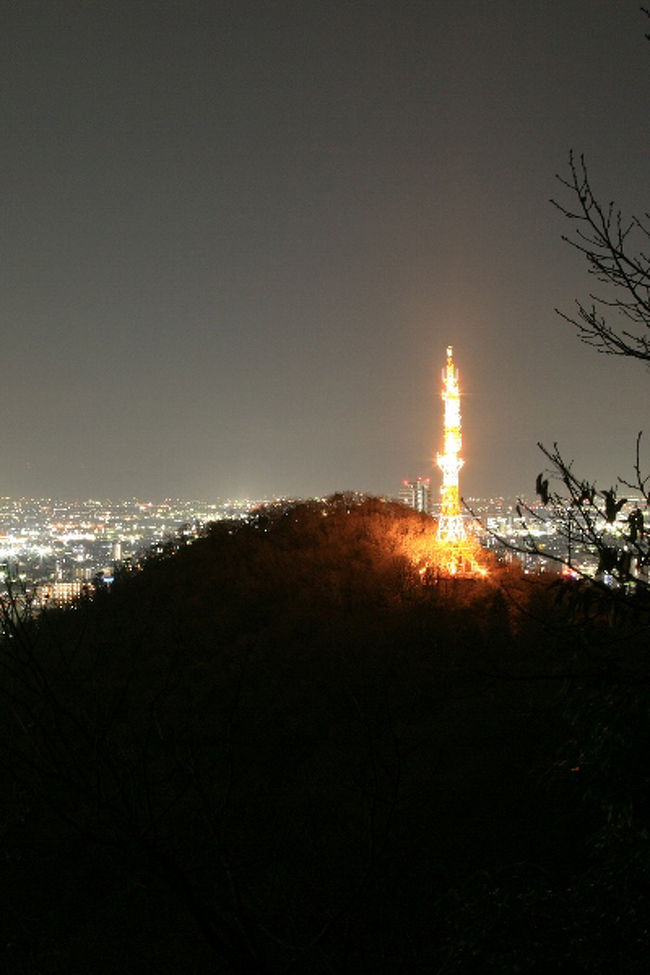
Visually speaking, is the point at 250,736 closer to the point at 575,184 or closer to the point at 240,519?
the point at 575,184

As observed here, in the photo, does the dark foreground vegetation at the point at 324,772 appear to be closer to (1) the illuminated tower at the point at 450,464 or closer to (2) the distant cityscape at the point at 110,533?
(2) the distant cityscape at the point at 110,533

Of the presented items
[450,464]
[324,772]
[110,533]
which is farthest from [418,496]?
[110,533]

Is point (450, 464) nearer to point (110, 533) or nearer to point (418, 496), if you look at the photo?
point (418, 496)

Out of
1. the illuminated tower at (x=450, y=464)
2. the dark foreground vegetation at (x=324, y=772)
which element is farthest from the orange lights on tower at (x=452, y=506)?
the dark foreground vegetation at (x=324, y=772)

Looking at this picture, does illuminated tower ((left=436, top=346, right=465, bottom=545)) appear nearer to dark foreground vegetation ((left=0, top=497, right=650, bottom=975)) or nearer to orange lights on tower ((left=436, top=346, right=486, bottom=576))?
orange lights on tower ((left=436, top=346, right=486, bottom=576))

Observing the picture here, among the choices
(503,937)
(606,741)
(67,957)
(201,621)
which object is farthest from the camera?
(201,621)

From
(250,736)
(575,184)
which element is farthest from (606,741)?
(250,736)
